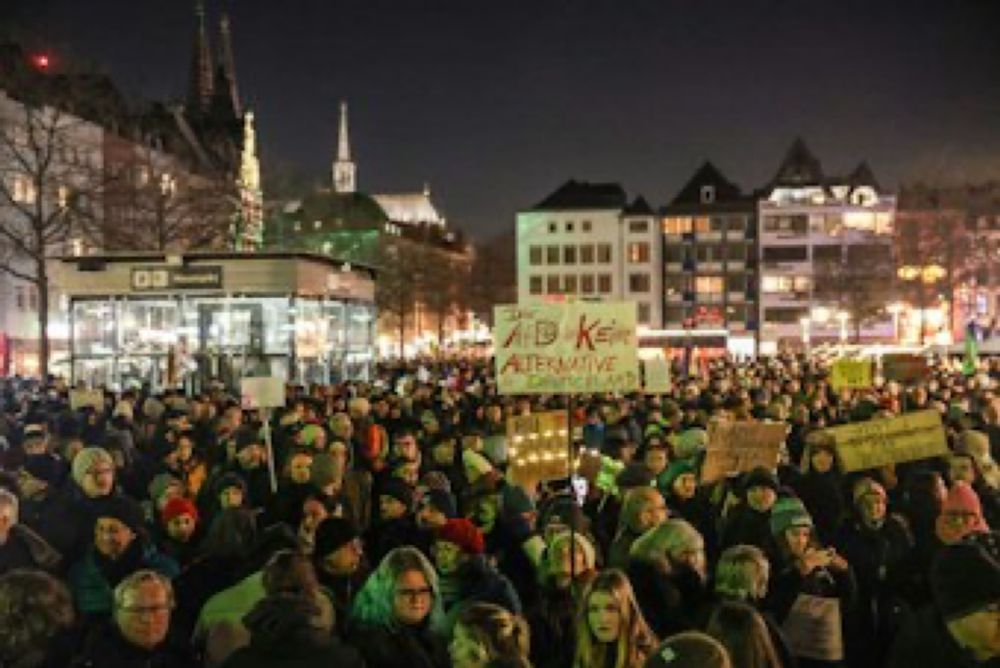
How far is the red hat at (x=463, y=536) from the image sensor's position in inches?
260

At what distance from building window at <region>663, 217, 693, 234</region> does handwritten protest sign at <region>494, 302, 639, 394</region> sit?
92542 millimetres

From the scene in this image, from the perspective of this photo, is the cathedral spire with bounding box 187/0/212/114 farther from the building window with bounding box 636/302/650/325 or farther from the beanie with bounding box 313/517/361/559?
the beanie with bounding box 313/517/361/559

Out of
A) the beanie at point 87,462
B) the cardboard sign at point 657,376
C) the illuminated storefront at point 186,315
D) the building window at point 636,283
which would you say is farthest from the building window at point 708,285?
the beanie at point 87,462

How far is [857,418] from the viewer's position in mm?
14438

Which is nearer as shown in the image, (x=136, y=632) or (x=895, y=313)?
(x=136, y=632)

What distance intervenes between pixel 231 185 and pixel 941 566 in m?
50.3

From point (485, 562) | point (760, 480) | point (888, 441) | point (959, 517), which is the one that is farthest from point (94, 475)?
point (888, 441)

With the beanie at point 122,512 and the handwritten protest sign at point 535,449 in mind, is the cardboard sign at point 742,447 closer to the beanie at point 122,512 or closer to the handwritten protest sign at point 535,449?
the handwritten protest sign at point 535,449

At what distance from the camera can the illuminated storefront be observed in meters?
31.9

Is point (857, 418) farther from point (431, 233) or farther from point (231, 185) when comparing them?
point (431, 233)

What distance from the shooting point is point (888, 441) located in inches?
369

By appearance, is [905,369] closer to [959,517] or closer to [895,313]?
[959,517]

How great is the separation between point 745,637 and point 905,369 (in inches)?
737

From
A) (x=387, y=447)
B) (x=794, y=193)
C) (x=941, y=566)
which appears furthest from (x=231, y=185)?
(x=794, y=193)
